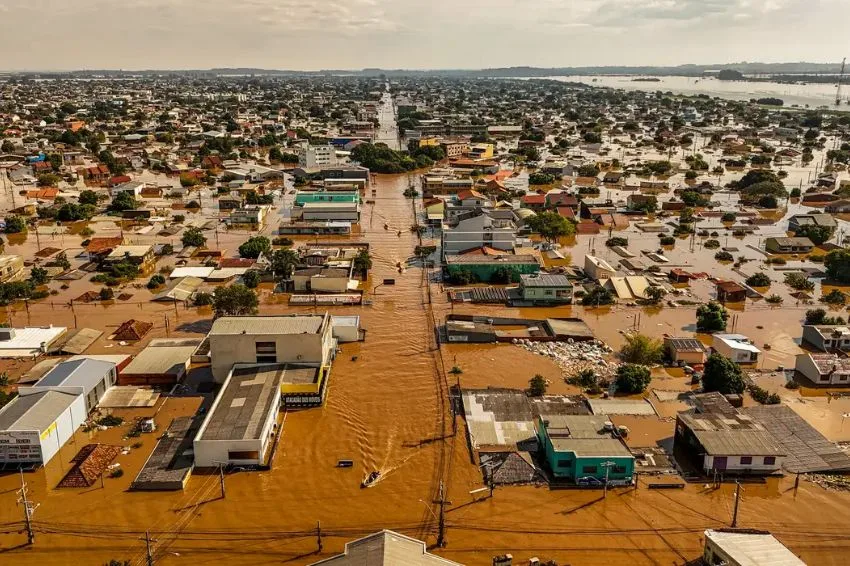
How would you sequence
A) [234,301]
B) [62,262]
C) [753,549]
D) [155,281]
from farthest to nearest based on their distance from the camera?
[62,262], [155,281], [234,301], [753,549]

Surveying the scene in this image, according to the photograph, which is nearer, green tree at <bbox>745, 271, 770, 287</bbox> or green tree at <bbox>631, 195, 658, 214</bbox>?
green tree at <bbox>745, 271, 770, 287</bbox>

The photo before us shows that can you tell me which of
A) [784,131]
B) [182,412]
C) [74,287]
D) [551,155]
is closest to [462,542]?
[182,412]

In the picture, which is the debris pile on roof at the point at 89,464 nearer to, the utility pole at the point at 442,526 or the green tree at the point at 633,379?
the utility pole at the point at 442,526

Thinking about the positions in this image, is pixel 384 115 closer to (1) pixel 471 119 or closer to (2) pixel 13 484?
(1) pixel 471 119

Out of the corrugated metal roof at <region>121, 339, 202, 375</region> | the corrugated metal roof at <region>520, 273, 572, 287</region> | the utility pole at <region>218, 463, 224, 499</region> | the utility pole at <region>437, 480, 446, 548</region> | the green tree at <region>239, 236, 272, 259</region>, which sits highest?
the green tree at <region>239, 236, 272, 259</region>

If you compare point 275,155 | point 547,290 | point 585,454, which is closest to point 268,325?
point 585,454

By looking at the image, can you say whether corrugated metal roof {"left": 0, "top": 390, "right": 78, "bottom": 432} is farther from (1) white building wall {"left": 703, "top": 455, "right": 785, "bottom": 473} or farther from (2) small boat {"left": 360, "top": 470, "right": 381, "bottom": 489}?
(1) white building wall {"left": 703, "top": 455, "right": 785, "bottom": 473}

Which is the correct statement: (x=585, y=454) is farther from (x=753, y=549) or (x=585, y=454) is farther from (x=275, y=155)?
(x=275, y=155)

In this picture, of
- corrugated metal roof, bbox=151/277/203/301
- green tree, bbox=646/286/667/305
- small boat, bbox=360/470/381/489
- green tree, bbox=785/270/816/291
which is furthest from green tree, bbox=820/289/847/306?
corrugated metal roof, bbox=151/277/203/301
